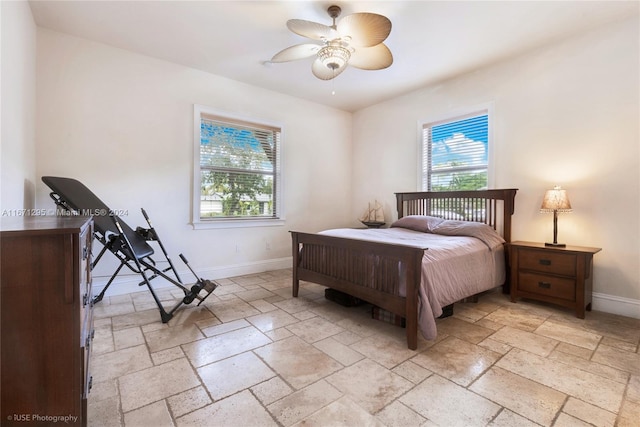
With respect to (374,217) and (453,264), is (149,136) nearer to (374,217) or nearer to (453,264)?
(374,217)

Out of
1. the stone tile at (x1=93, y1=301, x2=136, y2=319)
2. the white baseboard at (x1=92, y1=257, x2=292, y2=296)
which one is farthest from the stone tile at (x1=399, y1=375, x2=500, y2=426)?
the white baseboard at (x1=92, y1=257, x2=292, y2=296)

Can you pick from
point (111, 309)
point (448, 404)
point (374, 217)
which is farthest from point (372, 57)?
point (111, 309)

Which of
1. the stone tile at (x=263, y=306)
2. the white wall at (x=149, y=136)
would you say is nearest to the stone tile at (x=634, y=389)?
the stone tile at (x=263, y=306)

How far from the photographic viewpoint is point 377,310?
2.56m

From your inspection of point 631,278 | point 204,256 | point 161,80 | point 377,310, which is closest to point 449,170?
point 631,278

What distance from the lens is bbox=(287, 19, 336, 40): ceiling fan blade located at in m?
2.13

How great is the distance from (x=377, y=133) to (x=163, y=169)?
3305 millimetres

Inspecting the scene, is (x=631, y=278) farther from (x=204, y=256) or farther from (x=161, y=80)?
(x=161, y=80)

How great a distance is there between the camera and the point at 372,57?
2.56 meters

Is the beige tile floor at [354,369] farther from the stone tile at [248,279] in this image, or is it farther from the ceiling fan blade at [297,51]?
the ceiling fan blade at [297,51]

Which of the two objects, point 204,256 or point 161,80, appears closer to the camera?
point 161,80

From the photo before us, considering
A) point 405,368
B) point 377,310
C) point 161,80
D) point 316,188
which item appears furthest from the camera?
point 316,188

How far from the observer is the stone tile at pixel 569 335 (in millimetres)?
2148

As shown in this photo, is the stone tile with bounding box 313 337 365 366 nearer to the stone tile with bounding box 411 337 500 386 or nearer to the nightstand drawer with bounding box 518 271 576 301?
the stone tile with bounding box 411 337 500 386
